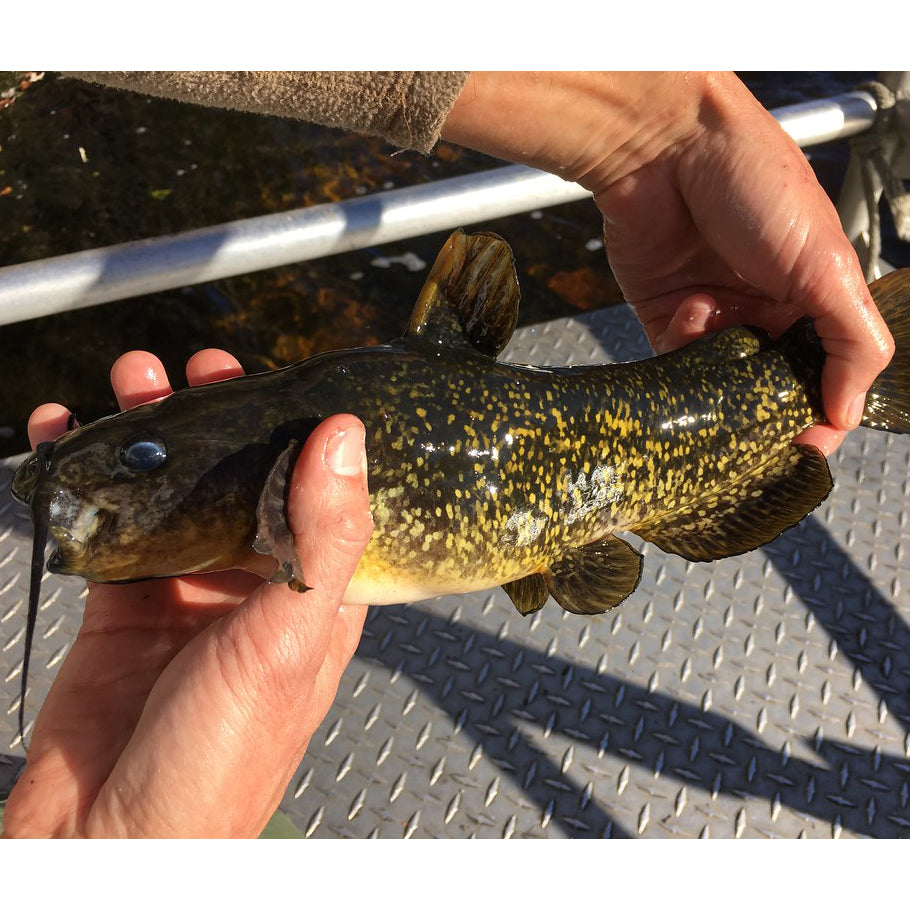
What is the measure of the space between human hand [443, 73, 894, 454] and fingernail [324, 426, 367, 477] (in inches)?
59.9

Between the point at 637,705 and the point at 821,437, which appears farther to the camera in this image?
the point at 637,705

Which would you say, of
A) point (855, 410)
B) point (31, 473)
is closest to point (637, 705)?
point (855, 410)

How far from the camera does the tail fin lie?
288cm

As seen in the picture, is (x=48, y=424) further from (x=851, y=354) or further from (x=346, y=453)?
(x=851, y=354)

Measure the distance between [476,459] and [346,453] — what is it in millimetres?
427

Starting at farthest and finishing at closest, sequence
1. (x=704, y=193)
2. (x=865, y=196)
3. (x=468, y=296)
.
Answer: (x=865, y=196)
(x=704, y=193)
(x=468, y=296)

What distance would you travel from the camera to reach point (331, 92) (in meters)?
2.71

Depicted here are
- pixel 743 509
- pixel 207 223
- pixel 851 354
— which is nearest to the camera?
pixel 851 354

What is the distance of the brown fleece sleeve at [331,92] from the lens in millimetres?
2678

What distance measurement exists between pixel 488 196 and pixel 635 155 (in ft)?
2.60

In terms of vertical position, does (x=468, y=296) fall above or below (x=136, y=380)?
above

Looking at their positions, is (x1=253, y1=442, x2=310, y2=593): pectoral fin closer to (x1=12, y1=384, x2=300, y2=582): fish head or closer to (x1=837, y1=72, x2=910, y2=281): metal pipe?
(x1=12, y1=384, x2=300, y2=582): fish head

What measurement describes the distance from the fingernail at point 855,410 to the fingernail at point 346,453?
5.49ft

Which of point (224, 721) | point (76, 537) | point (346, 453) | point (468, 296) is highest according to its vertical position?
point (468, 296)
